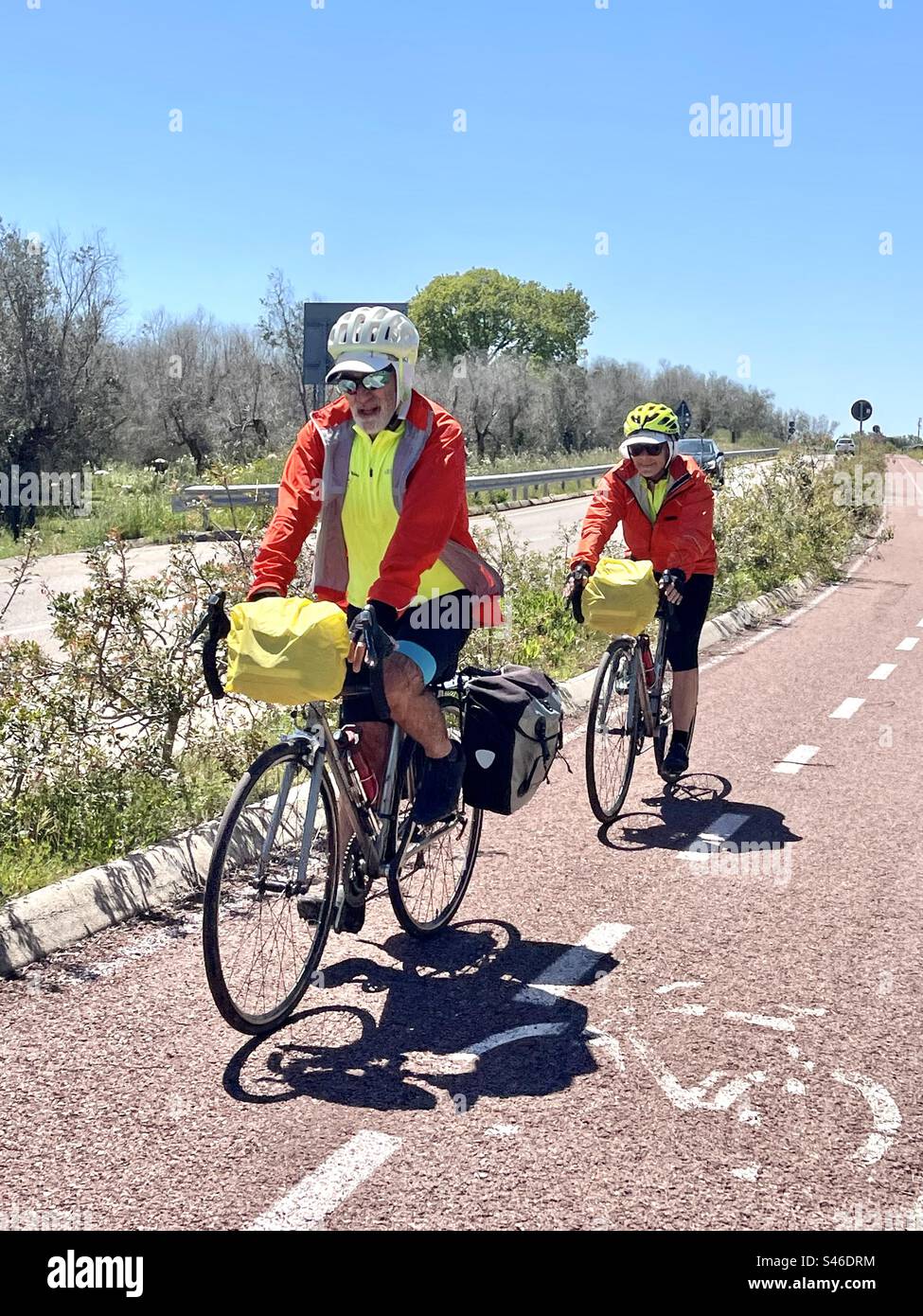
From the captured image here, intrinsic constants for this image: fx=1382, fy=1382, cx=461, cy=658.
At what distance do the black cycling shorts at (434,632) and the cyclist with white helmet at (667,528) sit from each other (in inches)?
79.6

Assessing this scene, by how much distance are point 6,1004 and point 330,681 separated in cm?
149

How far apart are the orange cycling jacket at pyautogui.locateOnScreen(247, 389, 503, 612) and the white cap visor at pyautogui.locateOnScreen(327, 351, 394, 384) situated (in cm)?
20

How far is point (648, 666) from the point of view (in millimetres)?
7285

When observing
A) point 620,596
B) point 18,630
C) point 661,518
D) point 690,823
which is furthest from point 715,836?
point 18,630

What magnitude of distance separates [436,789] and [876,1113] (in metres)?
1.84

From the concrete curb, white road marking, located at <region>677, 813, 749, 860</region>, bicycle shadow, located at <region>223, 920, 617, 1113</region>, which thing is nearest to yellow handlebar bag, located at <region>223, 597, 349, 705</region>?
bicycle shadow, located at <region>223, 920, 617, 1113</region>

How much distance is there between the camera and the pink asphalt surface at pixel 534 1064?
10.8 feet

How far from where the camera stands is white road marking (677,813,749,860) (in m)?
6.34

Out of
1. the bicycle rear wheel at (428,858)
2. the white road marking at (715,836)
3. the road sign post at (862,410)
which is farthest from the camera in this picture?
the road sign post at (862,410)

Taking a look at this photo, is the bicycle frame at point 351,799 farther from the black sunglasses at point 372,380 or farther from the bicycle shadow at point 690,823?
the bicycle shadow at point 690,823

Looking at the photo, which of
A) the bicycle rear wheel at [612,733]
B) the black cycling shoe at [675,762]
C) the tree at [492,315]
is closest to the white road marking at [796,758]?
the black cycling shoe at [675,762]

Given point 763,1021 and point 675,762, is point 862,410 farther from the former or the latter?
point 763,1021

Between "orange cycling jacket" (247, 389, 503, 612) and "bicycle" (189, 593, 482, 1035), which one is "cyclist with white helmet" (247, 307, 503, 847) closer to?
"orange cycling jacket" (247, 389, 503, 612)
